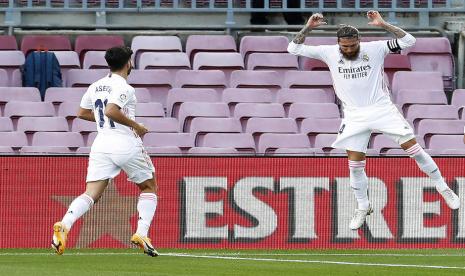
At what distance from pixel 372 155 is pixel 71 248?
155 inches

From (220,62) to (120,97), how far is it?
7.68 meters

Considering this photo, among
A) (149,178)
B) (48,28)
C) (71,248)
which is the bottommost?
(71,248)

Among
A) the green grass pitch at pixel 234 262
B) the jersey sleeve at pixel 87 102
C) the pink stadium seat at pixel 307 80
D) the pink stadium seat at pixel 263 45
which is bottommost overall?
the green grass pitch at pixel 234 262

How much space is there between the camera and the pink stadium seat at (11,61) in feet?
71.1

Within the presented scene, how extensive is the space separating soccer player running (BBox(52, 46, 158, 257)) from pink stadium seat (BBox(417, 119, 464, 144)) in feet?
22.0

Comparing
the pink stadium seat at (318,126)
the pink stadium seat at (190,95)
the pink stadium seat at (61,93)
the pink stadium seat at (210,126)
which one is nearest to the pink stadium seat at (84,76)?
the pink stadium seat at (61,93)

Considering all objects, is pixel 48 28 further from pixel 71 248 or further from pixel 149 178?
pixel 149 178

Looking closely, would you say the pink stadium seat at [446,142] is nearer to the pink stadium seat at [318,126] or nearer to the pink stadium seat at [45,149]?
the pink stadium seat at [318,126]

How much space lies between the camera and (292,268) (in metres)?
14.4

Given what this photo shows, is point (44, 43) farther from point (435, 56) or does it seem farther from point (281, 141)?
point (435, 56)

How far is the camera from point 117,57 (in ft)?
48.0

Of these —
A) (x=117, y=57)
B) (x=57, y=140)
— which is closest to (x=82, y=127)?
(x=57, y=140)

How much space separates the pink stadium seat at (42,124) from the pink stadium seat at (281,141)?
2676 millimetres

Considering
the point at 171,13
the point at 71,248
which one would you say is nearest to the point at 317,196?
the point at 71,248
